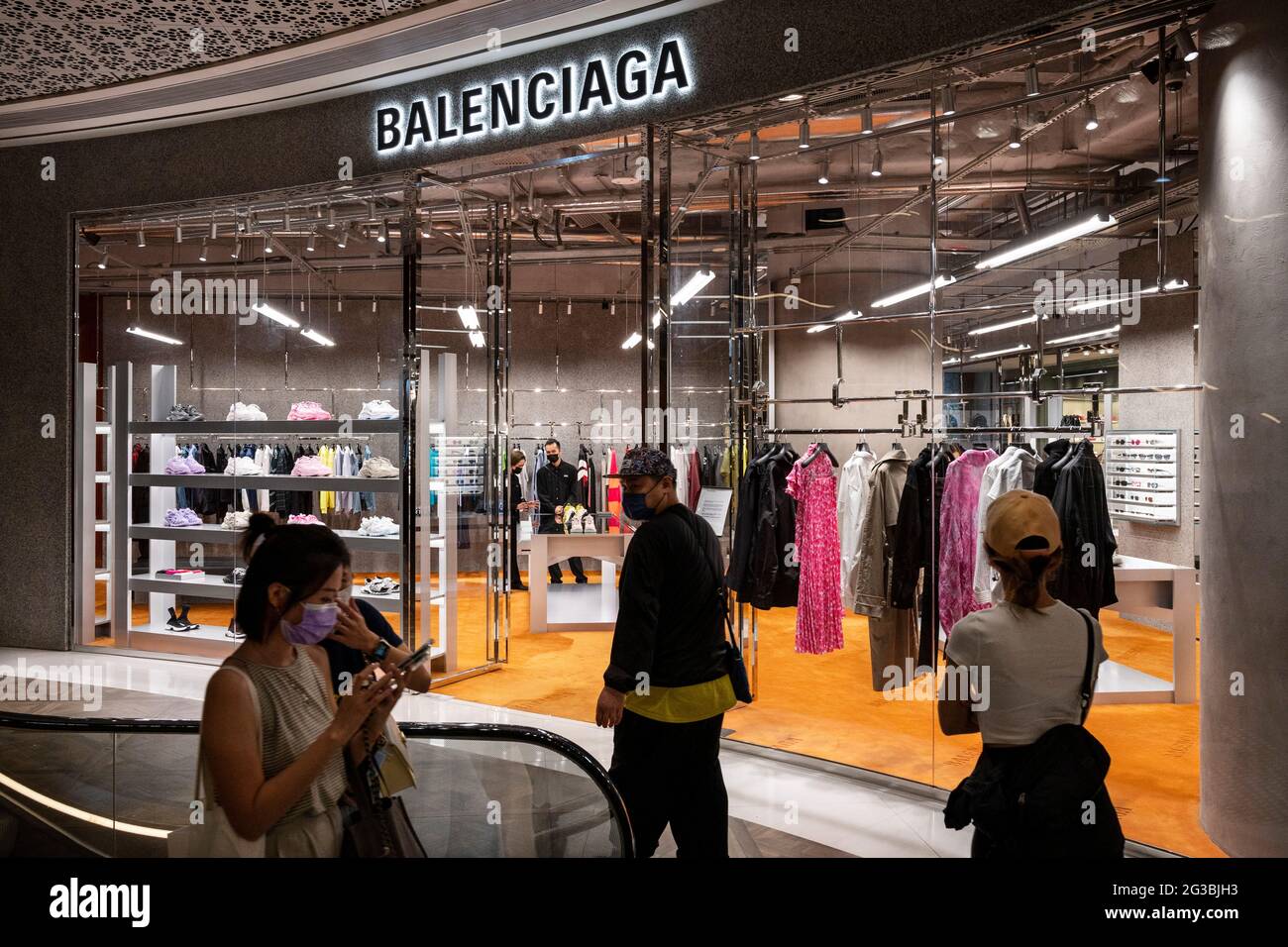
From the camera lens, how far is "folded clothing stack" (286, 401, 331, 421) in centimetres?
607

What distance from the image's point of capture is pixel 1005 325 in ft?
13.4

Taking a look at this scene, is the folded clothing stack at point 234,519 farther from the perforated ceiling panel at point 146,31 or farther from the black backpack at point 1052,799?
the black backpack at point 1052,799

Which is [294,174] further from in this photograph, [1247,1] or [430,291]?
[1247,1]

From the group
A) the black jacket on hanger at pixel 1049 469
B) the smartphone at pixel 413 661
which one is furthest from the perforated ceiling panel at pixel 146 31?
the smartphone at pixel 413 661

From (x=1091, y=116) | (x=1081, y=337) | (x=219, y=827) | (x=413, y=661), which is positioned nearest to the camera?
(x=219, y=827)

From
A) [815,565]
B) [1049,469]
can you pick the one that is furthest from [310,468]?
[1049,469]

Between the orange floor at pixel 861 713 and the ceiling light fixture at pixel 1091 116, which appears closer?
the orange floor at pixel 861 713

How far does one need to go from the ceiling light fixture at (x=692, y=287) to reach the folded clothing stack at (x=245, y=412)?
3.33 metres

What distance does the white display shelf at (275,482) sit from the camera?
5.76m

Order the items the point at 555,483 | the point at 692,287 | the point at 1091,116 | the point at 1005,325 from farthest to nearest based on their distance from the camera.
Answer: the point at 555,483
the point at 692,287
the point at 1005,325
the point at 1091,116

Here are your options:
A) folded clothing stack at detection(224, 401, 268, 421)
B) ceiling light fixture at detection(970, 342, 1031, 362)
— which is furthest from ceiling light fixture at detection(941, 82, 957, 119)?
folded clothing stack at detection(224, 401, 268, 421)

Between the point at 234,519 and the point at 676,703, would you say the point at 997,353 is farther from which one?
the point at 234,519

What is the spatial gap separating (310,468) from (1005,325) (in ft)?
15.4
